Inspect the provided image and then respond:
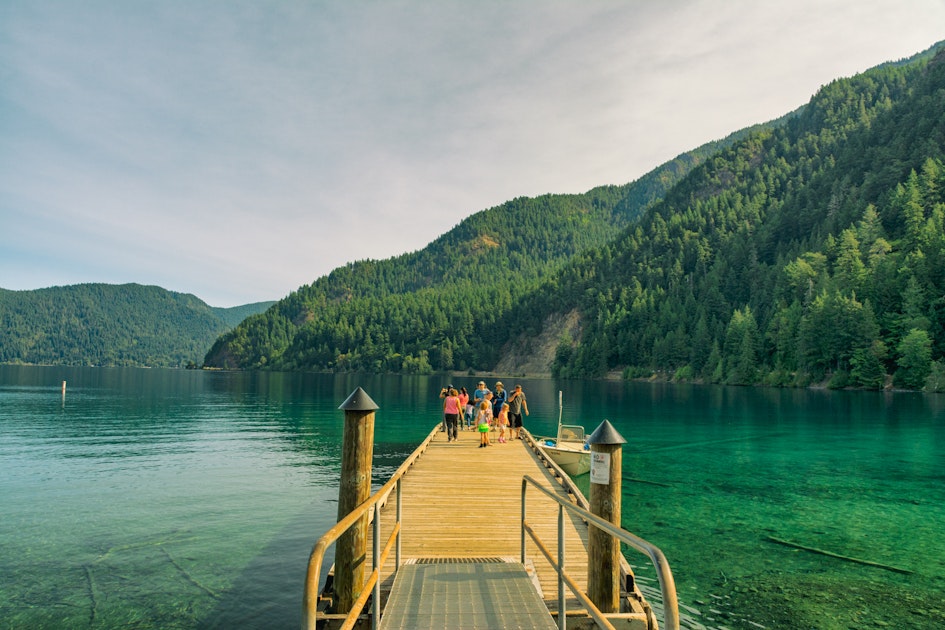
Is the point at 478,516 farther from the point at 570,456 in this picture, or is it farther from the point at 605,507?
the point at 570,456

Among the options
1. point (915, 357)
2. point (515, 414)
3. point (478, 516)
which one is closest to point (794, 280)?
point (915, 357)

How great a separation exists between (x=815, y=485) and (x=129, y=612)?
911 inches

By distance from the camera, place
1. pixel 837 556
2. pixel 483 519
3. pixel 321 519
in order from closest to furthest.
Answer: pixel 483 519, pixel 837 556, pixel 321 519

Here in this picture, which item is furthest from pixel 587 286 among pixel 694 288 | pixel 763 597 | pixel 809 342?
pixel 763 597

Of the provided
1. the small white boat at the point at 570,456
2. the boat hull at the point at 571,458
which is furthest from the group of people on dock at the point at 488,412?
the boat hull at the point at 571,458

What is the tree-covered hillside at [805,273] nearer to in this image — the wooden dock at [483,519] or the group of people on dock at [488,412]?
the group of people on dock at [488,412]

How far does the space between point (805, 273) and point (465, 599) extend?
11999 cm

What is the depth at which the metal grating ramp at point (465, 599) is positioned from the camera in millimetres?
6410

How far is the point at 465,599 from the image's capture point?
714 cm

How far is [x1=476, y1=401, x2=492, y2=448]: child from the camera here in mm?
23844

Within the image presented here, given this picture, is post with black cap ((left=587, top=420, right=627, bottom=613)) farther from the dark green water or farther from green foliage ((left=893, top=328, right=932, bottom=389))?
green foliage ((left=893, top=328, right=932, bottom=389))

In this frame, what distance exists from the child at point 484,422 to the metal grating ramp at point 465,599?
15.0m

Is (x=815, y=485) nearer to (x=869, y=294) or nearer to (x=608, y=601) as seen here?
(x=608, y=601)

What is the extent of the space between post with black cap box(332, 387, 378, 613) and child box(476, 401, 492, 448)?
50.5ft
